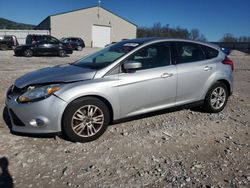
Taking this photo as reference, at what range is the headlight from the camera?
3.76m

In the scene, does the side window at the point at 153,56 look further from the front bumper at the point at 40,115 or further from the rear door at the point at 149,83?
the front bumper at the point at 40,115

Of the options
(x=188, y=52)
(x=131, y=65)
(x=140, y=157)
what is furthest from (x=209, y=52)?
(x=140, y=157)

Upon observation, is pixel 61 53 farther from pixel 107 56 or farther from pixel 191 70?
pixel 191 70

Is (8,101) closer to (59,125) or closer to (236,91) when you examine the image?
(59,125)

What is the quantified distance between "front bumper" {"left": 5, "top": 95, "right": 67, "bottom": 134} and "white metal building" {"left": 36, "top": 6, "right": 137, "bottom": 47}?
3855 centimetres

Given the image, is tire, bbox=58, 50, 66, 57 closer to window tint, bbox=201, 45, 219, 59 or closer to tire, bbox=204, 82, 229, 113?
window tint, bbox=201, 45, 219, 59

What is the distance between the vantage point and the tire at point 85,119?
3.83 metres

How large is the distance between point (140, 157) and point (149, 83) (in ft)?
4.35

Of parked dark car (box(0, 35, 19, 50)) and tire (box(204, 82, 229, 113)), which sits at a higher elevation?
parked dark car (box(0, 35, 19, 50))

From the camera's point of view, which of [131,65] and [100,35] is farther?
[100,35]

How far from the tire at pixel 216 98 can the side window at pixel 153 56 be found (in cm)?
125

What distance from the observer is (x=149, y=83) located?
4.40m

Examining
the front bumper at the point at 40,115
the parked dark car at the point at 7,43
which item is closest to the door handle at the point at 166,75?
the front bumper at the point at 40,115

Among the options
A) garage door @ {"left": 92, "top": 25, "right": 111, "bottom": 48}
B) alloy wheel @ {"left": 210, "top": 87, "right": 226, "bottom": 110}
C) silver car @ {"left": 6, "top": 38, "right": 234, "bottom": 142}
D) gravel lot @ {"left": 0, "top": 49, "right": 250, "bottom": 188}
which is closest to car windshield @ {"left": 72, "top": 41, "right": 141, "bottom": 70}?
silver car @ {"left": 6, "top": 38, "right": 234, "bottom": 142}
